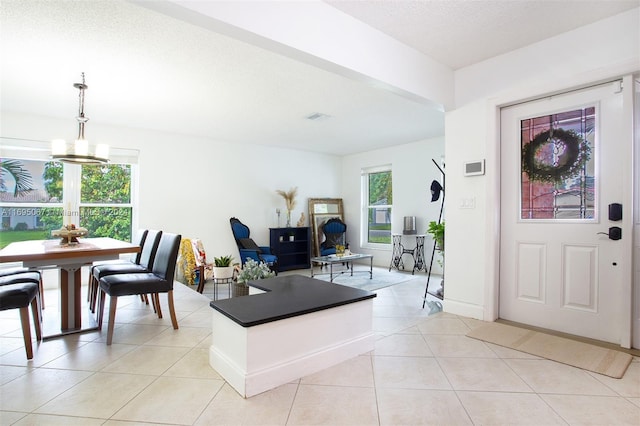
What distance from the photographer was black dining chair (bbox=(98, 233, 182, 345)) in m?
2.59

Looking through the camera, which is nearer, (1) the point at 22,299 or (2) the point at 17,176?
(1) the point at 22,299

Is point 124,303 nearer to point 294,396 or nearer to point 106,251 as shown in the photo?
point 106,251

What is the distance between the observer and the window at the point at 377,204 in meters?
7.07

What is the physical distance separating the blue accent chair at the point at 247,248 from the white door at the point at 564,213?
3.64 m

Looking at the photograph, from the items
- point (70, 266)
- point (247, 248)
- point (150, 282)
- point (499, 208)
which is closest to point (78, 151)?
point (70, 266)

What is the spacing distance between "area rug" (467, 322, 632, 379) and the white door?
21cm

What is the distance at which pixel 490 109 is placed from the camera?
119 inches

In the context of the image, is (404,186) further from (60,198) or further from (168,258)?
(60,198)

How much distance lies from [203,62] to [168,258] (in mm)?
1765

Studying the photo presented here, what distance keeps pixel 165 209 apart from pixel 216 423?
4.55m

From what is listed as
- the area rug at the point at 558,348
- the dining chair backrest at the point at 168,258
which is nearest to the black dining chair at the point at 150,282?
the dining chair backrest at the point at 168,258

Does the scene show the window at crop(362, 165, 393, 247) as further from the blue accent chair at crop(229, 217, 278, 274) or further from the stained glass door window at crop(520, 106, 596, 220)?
the stained glass door window at crop(520, 106, 596, 220)

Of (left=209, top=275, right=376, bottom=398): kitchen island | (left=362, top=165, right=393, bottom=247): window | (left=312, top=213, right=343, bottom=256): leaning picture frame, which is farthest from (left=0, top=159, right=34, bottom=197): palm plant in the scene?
(left=362, top=165, right=393, bottom=247): window

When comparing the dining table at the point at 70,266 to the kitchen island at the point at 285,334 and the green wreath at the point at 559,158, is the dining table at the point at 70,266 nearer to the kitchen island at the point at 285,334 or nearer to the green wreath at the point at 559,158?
the kitchen island at the point at 285,334
